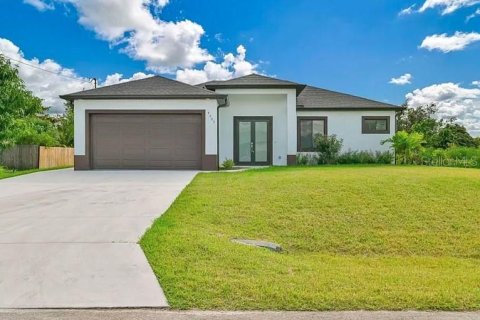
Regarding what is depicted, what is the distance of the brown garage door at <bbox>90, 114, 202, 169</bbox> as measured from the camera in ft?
53.5

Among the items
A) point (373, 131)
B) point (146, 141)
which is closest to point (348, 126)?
point (373, 131)

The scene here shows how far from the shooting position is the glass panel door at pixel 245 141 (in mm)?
18719

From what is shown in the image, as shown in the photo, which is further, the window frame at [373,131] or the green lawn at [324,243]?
the window frame at [373,131]

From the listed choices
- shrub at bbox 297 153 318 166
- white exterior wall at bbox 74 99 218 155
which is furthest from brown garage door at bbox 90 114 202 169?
shrub at bbox 297 153 318 166

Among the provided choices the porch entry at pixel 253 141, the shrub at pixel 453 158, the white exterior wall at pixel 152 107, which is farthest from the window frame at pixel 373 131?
the white exterior wall at pixel 152 107

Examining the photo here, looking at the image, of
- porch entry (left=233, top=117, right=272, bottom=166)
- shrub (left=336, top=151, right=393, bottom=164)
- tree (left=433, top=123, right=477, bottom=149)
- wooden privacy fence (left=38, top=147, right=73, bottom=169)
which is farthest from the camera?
tree (left=433, top=123, right=477, bottom=149)

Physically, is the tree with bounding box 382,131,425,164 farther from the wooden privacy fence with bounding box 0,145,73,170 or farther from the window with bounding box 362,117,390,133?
the wooden privacy fence with bounding box 0,145,73,170

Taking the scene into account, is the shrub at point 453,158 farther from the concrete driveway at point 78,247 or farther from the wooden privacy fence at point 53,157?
the wooden privacy fence at point 53,157

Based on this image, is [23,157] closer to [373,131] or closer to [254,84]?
[254,84]

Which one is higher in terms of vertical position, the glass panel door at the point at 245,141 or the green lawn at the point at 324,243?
the glass panel door at the point at 245,141

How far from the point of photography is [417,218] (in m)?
7.85

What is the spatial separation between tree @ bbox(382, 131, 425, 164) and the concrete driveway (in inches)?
472

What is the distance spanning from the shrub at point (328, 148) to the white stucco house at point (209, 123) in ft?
2.10

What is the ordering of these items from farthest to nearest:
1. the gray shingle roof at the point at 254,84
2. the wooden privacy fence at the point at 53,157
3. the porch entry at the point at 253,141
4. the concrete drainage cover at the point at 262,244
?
the wooden privacy fence at the point at 53,157, the porch entry at the point at 253,141, the gray shingle roof at the point at 254,84, the concrete drainage cover at the point at 262,244
